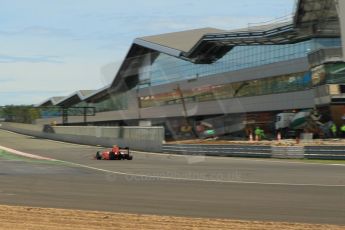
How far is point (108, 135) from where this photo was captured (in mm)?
52875

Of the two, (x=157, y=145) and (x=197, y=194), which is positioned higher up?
(x=157, y=145)

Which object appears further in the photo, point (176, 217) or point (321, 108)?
point (321, 108)

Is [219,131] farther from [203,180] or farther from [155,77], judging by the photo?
[203,180]

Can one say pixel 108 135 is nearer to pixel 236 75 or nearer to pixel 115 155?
pixel 236 75

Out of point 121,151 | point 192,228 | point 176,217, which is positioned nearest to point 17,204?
point 176,217

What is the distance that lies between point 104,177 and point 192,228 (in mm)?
10810

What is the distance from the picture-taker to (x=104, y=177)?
720 inches

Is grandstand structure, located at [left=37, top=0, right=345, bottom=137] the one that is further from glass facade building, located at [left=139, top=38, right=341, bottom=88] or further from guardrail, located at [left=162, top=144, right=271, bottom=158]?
guardrail, located at [left=162, top=144, right=271, bottom=158]

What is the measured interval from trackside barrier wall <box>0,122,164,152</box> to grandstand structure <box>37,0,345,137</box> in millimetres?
4725

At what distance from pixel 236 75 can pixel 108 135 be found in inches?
765

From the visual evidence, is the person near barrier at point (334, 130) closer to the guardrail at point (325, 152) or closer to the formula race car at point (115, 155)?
the guardrail at point (325, 152)

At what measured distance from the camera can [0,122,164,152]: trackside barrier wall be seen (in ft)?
141

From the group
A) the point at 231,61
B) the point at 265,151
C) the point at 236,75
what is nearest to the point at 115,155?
the point at 265,151

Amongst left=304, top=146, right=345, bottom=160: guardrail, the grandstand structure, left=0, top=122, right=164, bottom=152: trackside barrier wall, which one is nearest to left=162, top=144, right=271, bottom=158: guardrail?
left=304, top=146, right=345, bottom=160: guardrail
